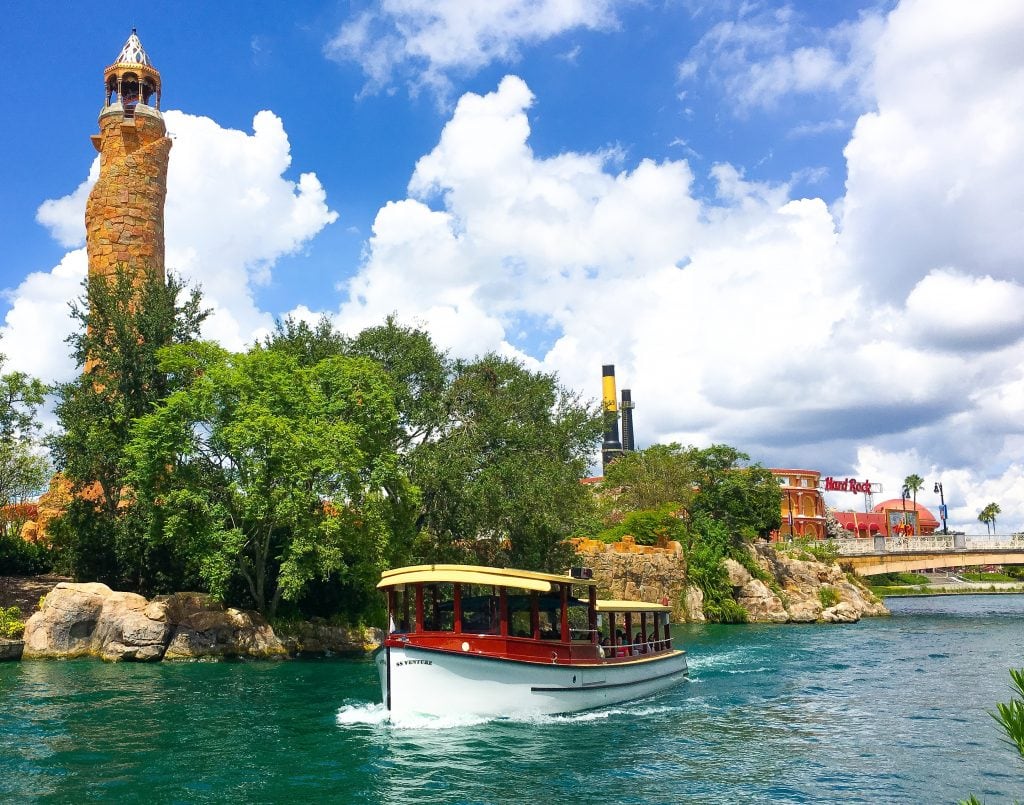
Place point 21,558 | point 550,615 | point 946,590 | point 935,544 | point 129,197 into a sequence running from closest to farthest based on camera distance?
point 550,615, point 21,558, point 129,197, point 935,544, point 946,590

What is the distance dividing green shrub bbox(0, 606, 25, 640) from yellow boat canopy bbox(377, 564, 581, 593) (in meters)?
21.4

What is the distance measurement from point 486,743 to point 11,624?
25.9m

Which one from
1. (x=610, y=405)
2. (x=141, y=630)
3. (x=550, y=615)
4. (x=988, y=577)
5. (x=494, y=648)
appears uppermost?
(x=610, y=405)

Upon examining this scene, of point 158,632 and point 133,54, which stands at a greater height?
point 133,54

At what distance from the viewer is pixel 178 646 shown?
110 feet

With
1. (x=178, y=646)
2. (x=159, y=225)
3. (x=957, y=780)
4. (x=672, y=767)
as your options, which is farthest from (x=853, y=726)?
(x=159, y=225)

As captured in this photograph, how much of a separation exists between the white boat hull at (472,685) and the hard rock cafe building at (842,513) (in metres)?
82.4

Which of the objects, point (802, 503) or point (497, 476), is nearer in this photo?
point (497, 476)

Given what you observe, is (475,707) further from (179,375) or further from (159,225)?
(159,225)

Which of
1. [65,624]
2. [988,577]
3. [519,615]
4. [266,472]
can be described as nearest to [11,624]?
[65,624]

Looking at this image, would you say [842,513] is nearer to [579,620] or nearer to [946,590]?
[946,590]

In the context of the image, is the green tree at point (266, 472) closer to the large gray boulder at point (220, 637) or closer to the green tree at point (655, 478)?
the large gray boulder at point (220, 637)

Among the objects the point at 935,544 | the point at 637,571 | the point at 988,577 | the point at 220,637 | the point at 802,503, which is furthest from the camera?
the point at 988,577

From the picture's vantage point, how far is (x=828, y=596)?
206ft
